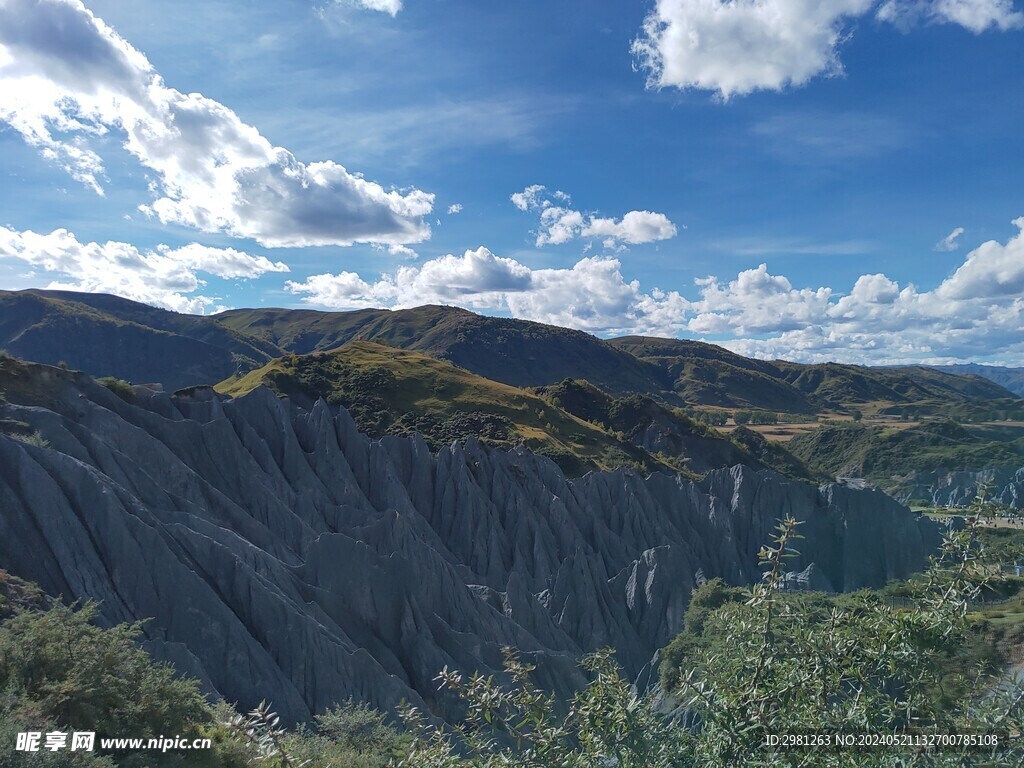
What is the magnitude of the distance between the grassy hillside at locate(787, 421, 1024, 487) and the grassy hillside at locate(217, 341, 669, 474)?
56180 mm

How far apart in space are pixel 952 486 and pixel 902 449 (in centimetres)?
1637

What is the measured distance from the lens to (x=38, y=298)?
536ft

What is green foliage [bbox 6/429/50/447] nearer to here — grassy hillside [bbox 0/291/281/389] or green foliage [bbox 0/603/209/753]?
green foliage [bbox 0/603/209/753]

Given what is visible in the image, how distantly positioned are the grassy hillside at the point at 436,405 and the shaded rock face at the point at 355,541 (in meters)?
17.9

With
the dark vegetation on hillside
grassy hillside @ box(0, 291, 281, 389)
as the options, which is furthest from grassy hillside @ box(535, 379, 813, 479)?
grassy hillside @ box(0, 291, 281, 389)

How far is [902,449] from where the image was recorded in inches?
4230

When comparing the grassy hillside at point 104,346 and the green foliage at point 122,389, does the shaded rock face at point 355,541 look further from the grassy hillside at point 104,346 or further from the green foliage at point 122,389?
the grassy hillside at point 104,346

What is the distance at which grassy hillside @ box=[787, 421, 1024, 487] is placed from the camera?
99062 millimetres

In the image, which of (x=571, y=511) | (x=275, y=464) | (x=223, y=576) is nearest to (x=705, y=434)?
(x=571, y=511)

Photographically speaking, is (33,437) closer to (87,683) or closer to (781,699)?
(87,683)

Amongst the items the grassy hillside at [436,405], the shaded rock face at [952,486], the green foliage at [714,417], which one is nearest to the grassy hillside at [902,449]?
the shaded rock face at [952,486]

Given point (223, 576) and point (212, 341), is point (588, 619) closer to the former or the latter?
point (223, 576)

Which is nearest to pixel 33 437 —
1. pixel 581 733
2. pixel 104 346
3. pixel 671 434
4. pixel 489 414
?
pixel 581 733

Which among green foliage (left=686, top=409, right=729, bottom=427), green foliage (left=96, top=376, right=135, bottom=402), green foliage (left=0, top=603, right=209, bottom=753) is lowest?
green foliage (left=686, top=409, right=729, bottom=427)
